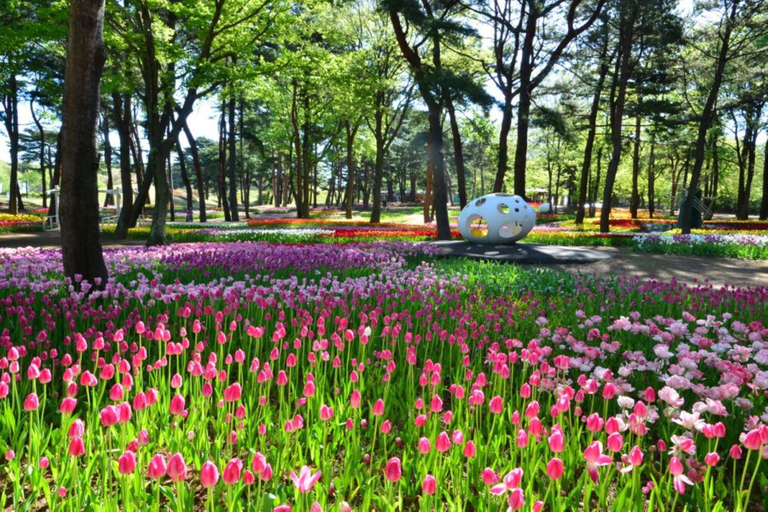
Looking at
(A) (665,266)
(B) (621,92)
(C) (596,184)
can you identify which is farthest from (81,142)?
(C) (596,184)

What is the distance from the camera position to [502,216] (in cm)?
1402

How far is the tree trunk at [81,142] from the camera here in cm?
543

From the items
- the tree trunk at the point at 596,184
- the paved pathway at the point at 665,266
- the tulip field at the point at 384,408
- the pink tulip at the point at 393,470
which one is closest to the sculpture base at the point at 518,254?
the paved pathway at the point at 665,266

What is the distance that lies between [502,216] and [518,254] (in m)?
2.03

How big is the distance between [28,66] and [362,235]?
1466 centimetres

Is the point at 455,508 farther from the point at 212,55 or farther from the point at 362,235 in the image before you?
the point at 212,55

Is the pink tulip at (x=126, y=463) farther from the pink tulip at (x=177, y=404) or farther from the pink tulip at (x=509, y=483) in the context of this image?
the pink tulip at (x=509, y=483)

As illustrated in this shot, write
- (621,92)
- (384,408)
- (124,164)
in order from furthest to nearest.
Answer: (124,164)
(621,92)
(384,408)

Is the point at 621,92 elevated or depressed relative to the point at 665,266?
elevated

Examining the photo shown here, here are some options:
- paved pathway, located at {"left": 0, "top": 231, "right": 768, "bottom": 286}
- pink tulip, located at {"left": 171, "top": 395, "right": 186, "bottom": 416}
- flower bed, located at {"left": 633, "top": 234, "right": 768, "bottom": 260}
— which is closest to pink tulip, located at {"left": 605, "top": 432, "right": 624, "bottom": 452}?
pink tulip, located at {"left": 171, "top": 395, "right": 186, "bottom": 416}

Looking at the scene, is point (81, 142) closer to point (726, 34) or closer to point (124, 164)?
point (124, 164)

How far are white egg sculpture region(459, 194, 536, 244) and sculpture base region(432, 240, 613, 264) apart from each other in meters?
0.44

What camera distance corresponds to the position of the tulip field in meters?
2.01

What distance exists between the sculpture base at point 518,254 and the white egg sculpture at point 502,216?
1.44 ft
